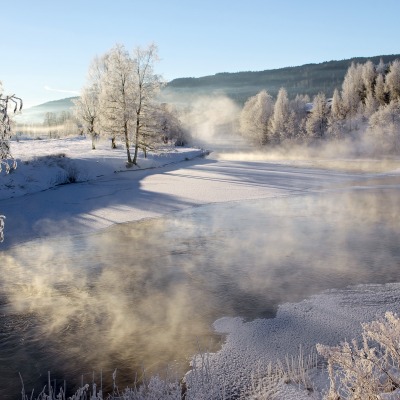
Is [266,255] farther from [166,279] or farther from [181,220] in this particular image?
[181,220]

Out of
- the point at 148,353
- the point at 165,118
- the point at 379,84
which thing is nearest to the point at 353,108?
the point at 379,84

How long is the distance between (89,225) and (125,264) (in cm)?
511

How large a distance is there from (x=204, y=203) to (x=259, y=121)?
200 ft

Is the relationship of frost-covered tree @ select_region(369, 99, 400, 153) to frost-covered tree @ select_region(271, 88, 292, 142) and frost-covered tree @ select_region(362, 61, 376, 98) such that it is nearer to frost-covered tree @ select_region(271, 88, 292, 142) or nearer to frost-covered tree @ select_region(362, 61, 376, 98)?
frost-covered tree @ select_region(271, 88, 292, 142)

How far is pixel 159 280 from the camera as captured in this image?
952cm

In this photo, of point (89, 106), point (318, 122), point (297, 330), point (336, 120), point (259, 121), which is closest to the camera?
point (297, 330)

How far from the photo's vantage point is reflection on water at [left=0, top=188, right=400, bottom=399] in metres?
6.36

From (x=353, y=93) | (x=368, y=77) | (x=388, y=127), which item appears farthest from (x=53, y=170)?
(x=368, y=77)

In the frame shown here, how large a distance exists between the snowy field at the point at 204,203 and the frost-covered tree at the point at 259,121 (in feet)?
117

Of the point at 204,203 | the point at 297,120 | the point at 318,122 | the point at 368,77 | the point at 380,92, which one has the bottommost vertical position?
the point at 204,203

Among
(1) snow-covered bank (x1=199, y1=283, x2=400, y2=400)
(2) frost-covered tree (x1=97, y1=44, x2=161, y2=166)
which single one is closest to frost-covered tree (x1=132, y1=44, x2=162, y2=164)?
(2) frost-covered tree (x1=97, y1=44, x2=161, y2=166)

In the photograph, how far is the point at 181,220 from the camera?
16.1m

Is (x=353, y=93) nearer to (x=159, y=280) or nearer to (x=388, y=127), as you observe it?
(x=388, y=127)

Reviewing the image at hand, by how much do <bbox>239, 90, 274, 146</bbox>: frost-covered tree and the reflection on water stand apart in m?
62.6
